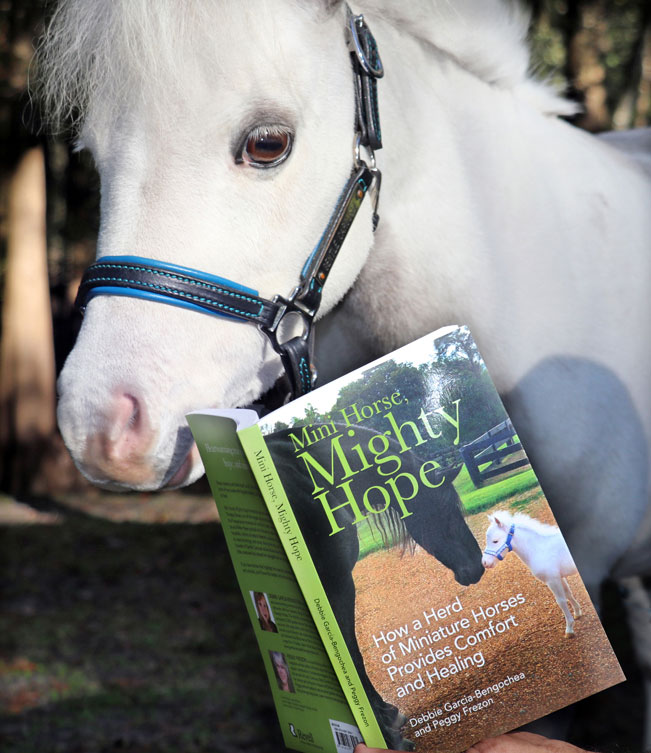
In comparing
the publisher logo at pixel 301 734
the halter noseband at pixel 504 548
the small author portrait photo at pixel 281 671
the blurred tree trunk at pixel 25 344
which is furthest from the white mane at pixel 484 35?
the blurred tree trunk at pixel 25 344

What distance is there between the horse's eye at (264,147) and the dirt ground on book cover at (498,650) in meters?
0.81

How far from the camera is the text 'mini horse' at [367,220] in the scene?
145 centimetres

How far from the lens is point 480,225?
1.92 meters

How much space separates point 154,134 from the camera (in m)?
1.49

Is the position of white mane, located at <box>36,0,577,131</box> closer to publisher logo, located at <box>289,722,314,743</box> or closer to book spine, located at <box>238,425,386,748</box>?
book spine, located at <box>238,425,386,748</box>

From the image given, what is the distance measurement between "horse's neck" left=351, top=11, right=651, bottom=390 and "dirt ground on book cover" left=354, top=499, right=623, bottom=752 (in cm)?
81

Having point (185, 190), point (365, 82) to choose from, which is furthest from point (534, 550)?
point (365, 82)

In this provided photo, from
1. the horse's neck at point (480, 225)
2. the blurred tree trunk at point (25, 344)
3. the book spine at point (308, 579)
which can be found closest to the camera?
the book spine at point (308, 579)

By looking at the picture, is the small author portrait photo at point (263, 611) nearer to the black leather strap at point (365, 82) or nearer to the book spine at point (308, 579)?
the book spine at point (308, 579)

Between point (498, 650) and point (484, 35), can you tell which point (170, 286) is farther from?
point (484, 35)

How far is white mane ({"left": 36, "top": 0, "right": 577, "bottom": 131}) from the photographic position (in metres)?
1.48

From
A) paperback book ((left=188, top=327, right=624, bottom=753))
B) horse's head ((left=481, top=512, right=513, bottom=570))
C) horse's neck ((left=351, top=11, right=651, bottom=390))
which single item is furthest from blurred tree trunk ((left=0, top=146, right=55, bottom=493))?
horse's head ((left=481, top=512, right=513, bottom=570))

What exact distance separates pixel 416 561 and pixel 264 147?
86cm

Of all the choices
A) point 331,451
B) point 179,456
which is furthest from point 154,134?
point 331,451
